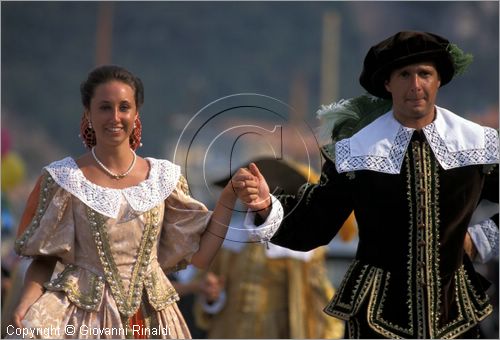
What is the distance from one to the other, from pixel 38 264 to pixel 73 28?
179 feet

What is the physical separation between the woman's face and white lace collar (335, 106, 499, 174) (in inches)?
33.8

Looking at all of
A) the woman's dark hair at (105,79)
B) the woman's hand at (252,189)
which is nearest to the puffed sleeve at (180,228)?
the woman's hand at (252,189)

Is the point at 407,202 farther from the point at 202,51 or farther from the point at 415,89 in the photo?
the point at 202,51

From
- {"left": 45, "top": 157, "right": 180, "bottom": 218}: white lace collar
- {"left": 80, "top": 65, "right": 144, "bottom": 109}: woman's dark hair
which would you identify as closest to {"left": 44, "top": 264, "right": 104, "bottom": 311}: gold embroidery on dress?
{"left": 45, "top": 157, "right": 180, "bottom": 218}: white lace collar

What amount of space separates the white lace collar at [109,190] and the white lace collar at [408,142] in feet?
2.36

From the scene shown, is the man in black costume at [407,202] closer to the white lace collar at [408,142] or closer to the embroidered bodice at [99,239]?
the white lace collar at [408,142]

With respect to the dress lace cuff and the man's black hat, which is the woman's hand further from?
the dress lace cuff

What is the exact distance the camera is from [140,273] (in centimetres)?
507

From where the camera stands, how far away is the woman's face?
5051 millimetres

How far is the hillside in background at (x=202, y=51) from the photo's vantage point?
51.3 meters

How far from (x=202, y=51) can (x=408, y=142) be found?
50843 mm

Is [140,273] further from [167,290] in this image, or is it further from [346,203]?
[346,203]

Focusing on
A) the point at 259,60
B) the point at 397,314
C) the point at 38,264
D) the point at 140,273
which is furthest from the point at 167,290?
the point at 259,60

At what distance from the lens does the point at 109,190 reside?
5.09 meters
